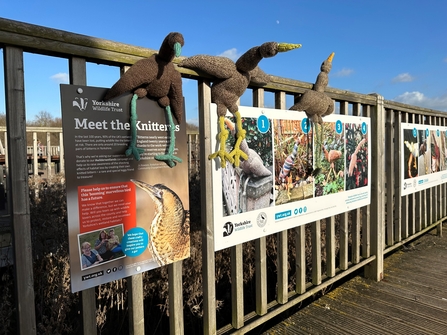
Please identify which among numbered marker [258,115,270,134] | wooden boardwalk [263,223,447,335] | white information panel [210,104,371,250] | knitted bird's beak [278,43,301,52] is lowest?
wooden boardwalk [263,223,447,335]

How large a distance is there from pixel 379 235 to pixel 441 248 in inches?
57.6

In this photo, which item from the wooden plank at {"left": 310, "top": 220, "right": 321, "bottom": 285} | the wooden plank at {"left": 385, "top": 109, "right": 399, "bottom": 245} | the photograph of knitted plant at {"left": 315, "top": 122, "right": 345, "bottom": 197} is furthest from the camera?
the wooden plank at {"left": 385, "top": 109, "right": 399, "bottom": 245}

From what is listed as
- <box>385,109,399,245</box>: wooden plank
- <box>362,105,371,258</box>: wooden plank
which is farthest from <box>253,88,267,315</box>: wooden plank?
<box>385,109,399,245</box>: wooden plank

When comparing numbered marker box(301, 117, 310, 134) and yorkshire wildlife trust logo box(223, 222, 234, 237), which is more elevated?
numbered marker box(301, 117, 310, 134)

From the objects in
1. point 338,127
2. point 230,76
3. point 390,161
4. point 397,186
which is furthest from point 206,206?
point 397,186

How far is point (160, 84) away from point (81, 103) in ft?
1.15

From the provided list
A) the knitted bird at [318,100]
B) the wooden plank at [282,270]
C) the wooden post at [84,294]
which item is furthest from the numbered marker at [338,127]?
the wooden post at [84,294]

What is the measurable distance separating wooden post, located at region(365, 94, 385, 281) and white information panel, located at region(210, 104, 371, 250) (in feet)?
0.84

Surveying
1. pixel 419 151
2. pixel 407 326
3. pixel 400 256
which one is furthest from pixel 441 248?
pixel 407 326

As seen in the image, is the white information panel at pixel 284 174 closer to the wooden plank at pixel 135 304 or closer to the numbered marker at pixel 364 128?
the numbered marker at pixel 364 128

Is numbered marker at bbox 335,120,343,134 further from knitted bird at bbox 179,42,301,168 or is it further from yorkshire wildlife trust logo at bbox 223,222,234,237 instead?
yorkshire wildlife trust logo at bbox 223,222,234,237

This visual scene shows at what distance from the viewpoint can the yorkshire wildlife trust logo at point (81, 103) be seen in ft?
4.53

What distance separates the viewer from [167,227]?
1707 millimetres

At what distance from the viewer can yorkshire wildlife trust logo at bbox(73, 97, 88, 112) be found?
1380 millimetres
